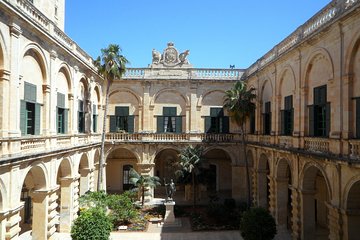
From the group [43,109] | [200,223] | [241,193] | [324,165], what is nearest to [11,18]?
[43,109]

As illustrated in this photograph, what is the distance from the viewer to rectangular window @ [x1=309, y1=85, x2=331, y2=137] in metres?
17.3

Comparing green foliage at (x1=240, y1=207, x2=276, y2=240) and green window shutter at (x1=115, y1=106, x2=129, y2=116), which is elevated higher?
green window shutter at (x1=115, y1=106, x2=129, y2=116)

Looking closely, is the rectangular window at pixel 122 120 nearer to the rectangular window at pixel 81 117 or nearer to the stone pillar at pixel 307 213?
the rectangular window at pixel 81 117

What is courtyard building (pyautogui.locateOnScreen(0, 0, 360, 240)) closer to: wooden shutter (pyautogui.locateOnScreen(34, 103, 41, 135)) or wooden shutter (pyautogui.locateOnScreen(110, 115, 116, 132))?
wooden shutter (pyautogui.locateOnScreen(34, 103, 41, 135))

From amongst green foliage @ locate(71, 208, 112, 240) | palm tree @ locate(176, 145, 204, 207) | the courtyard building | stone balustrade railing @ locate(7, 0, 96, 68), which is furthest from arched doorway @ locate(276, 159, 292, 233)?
stone balustrade railing @ locate(7, 0, 96, 68)

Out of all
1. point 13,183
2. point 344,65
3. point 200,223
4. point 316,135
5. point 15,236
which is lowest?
point 200,223

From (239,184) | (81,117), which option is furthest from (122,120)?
(239,184)

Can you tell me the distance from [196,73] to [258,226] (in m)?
19.6

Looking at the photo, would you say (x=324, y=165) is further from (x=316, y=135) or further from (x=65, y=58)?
(x=65, y=58)

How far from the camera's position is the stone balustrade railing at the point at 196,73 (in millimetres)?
34875

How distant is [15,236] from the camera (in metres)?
15.1

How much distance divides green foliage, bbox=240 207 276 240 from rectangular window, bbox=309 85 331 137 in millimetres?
5391

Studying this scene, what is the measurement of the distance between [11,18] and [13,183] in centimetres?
715

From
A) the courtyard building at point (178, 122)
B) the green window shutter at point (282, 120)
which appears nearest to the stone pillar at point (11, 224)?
the courtyard building at point (178, 122)
